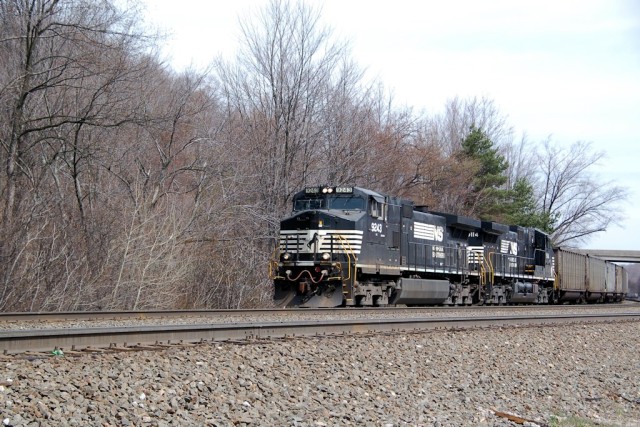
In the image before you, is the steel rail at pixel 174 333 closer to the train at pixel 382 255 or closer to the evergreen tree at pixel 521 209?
the train at pixel 382 255

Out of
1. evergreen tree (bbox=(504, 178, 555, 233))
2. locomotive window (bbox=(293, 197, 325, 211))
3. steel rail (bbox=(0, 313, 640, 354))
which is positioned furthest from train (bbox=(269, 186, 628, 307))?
evergreen tree (bbox=(504, 178, 555, 233))

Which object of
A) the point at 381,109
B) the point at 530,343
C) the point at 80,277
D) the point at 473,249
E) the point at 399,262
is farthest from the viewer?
the point at 381,109

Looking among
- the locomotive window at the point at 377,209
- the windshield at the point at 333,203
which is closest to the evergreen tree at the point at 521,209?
the locomotive window at the point at 377,209

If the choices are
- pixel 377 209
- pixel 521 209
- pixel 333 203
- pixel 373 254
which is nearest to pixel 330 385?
pixel 373 254

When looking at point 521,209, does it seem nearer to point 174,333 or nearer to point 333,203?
point 333,203

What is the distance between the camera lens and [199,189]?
2134 cm

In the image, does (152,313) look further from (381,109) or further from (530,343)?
(381,109)

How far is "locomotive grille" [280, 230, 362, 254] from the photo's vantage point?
17.2 metres

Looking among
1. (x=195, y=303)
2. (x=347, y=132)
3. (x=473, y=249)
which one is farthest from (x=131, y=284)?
(x=347, y=132)

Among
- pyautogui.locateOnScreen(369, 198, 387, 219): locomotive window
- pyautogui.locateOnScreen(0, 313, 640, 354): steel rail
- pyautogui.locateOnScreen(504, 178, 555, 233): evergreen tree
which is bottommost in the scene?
pyautogui.locateOnScreen(0, 313, 640, 354): steel rail

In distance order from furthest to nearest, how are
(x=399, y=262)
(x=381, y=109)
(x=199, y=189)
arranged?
(x=381, y=109) < (x=199, y=189) < (x=399, y=262)

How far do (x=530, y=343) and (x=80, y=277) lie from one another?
31.7 ft

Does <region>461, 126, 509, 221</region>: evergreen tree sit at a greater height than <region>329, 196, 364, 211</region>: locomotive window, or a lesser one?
greater

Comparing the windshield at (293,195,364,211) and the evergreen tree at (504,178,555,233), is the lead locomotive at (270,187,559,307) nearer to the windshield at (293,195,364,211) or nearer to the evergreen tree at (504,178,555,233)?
the windshield at (293,195,364,211)
